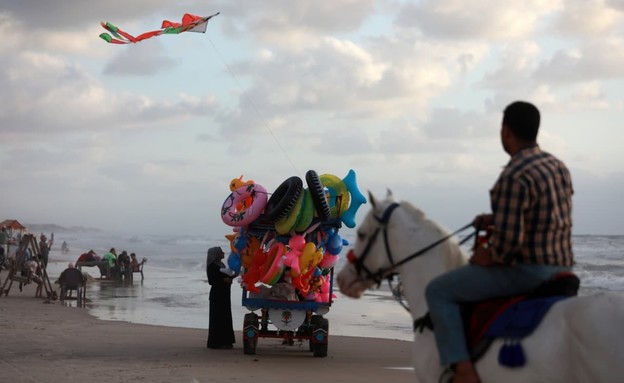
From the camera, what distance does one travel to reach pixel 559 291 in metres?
5.98

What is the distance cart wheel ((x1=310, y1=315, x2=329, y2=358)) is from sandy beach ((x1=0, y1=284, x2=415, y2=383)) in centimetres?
17

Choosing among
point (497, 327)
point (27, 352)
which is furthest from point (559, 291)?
point (27, 352)

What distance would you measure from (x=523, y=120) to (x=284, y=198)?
8.21m

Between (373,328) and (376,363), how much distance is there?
6.39 m

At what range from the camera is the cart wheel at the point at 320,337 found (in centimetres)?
1537

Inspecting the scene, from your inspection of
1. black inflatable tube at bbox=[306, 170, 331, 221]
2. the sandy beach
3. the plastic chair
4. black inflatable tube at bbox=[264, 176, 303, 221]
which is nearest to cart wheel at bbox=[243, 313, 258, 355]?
the sandy beach

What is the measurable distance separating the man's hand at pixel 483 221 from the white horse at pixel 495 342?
24 cm

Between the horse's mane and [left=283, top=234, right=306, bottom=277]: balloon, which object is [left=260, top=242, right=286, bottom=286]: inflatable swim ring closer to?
[left=283, top=234, right=306, bottom=277]: balloon

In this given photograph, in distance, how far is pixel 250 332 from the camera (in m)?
15.3

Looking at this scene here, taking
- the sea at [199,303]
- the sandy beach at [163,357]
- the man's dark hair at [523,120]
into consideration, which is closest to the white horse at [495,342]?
the man's dark hair at [523,120]

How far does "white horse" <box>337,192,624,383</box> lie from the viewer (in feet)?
17.8

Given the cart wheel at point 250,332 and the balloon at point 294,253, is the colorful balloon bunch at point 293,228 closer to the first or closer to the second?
the balloon at point 294,253

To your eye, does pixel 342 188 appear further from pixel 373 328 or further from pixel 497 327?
pixel 497 327

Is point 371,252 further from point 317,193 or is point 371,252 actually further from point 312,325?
point 312,325
